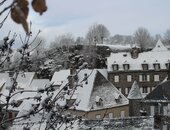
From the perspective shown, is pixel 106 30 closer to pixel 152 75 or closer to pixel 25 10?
pixel 152 75

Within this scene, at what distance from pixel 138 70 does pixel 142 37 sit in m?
52.9

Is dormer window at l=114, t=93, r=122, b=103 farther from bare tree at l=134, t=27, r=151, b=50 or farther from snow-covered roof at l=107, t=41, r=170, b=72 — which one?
bare tree at l=134, t=27, r=151, b=50

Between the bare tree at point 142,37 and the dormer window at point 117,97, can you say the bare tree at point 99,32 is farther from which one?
the dormer window at point 117,97

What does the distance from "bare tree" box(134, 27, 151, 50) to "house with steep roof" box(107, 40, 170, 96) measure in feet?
154

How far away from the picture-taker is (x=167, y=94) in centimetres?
3042

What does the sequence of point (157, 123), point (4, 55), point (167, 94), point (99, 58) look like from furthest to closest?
point (99, 58) < point (167, 94) < point (157, 123) < point (4, 55)

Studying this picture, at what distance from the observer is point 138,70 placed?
52.1 meters

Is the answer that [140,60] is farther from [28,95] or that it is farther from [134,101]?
[28,95]

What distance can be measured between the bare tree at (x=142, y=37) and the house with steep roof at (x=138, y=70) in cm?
4694

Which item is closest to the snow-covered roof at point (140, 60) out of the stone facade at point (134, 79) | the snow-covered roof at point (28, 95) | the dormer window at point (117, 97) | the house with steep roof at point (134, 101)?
the stone facade at point (134, 79)

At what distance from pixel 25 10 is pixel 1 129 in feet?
9.12

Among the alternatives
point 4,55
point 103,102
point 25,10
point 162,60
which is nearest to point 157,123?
point 103,102

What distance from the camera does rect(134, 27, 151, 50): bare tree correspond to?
332 ft

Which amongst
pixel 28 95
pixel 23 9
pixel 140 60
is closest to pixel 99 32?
pixel 140 60
